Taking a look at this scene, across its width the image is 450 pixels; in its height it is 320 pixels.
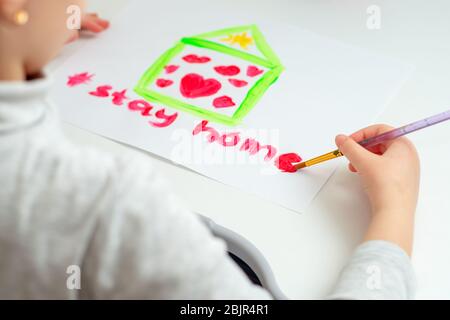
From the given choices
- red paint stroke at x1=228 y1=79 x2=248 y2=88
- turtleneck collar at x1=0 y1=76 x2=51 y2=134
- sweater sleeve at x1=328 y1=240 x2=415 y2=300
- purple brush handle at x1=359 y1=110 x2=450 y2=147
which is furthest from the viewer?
red paint stroke at x1=228 y1=79 x2=248 y2=88

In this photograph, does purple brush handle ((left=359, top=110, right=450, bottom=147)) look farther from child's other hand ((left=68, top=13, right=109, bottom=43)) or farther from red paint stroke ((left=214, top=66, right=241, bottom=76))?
child's other hand ((left=68, top=13, right=109, bottom=43))

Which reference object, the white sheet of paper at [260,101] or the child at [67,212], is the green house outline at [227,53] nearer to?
the white sheet of paper at [260,101]

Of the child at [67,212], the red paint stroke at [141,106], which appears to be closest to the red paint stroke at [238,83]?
the red paint stroke at [141,106]

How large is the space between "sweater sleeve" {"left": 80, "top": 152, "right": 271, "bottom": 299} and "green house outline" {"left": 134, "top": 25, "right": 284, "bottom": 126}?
364 millimetres

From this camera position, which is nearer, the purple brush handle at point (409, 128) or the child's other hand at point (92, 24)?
the purple brush handle at point (409, 128)

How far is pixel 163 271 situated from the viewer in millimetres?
499

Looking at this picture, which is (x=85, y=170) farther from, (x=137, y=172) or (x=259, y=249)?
(x=259, y=249)

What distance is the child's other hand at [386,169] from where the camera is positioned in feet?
2.47

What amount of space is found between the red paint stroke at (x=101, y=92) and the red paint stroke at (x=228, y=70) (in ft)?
0.51

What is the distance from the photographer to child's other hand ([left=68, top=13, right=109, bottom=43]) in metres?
0.97

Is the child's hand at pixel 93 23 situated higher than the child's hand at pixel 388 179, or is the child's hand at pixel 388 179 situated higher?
the child's hand at pixel 93 23

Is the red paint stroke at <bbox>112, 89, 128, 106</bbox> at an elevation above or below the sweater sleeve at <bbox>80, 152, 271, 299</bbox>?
above

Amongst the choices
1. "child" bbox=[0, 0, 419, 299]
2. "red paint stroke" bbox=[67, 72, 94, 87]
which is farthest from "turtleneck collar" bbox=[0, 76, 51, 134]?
"red paint stroke" bbox=[67, 72, 94, 87]
